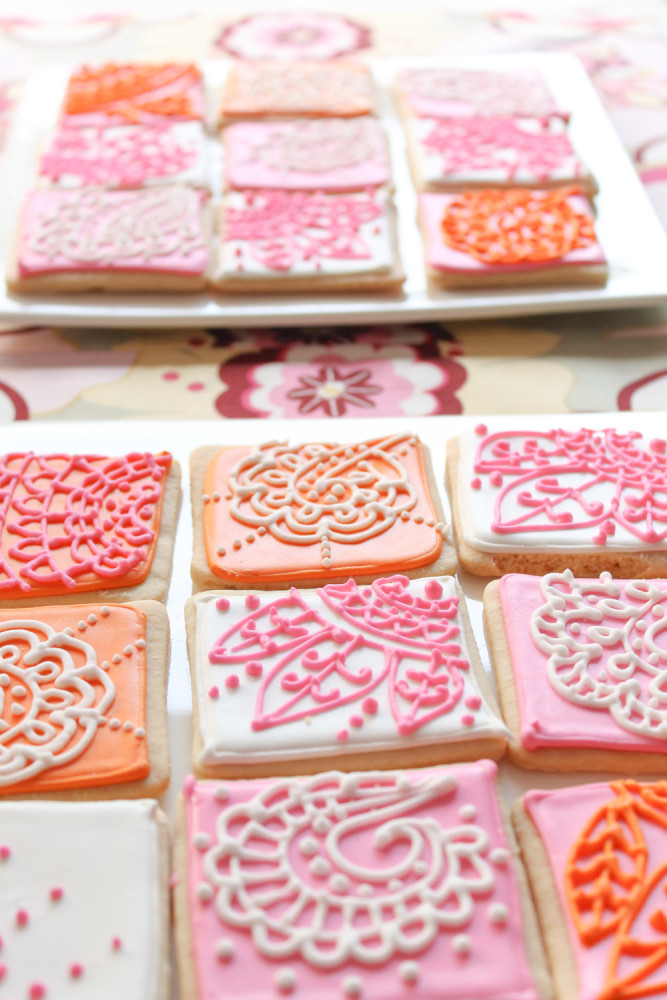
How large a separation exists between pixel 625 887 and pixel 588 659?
11.9 inches

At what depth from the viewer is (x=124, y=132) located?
2455 millimetres

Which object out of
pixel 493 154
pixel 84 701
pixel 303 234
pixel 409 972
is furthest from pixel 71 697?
pixel 493 154

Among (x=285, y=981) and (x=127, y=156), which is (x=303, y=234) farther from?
(x=285, y=981)

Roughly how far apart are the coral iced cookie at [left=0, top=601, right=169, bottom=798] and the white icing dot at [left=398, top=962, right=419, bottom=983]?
0.37 meters

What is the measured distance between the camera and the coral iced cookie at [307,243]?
2021 mm

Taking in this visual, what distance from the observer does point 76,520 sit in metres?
1.46

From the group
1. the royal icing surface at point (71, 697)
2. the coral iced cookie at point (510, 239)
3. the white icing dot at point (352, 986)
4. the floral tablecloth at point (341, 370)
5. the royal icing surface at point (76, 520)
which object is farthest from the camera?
the coral iced cookie at point (510, 239)

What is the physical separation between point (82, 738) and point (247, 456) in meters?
0.56

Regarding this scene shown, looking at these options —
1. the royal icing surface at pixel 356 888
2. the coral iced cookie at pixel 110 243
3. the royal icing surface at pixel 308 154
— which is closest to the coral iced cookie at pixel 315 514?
the royal icing surface at pixel 356 888

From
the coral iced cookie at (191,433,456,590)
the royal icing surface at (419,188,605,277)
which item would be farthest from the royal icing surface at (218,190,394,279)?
the coral iced cookie at (191,433,456,590)

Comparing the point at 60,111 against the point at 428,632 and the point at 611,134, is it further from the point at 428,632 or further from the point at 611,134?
the point at 428,632

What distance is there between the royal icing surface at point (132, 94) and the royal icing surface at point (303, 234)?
445 millimetres

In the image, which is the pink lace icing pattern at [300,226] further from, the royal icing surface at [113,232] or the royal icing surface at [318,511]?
the royal icing surface at [318,511]

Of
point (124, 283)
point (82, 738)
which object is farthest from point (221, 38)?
point (82, 738)
